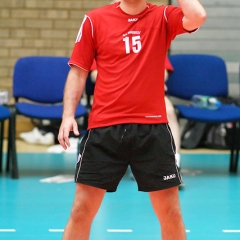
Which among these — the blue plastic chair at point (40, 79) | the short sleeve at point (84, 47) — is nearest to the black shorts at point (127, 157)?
the short sleeve at point (84, 47)

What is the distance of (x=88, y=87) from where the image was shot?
6.16 meters

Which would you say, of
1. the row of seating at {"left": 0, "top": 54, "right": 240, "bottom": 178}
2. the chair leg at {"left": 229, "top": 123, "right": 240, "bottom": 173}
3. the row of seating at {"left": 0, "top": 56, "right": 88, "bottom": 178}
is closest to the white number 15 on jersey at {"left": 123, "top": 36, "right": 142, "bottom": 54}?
the row of seating at {"left": 0, "top": 54, "right": 240, "bottom": 178}

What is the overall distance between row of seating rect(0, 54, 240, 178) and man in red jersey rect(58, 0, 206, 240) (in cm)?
293

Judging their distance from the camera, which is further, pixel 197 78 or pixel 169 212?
pixel 197 78

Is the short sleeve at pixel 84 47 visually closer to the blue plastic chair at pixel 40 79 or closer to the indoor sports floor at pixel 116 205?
the indoor sports floor at pixel 116 205

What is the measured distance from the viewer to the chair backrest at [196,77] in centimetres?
639

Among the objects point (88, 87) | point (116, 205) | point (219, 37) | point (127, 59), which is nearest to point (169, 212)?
point (127, 59)

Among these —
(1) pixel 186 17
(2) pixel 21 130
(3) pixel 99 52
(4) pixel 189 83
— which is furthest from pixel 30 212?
(2) pixel 21 130

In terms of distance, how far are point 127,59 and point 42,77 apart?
11.8 ft

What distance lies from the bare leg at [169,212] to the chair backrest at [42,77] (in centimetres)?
362

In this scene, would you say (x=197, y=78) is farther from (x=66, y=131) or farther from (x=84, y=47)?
(x=66, y=131)

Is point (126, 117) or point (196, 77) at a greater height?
point (126, 117)

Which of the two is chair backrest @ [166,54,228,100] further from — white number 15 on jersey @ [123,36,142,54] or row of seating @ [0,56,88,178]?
white number 15 on jersey @ [123,36,142,54]

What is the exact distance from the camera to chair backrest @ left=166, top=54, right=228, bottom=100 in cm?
639
